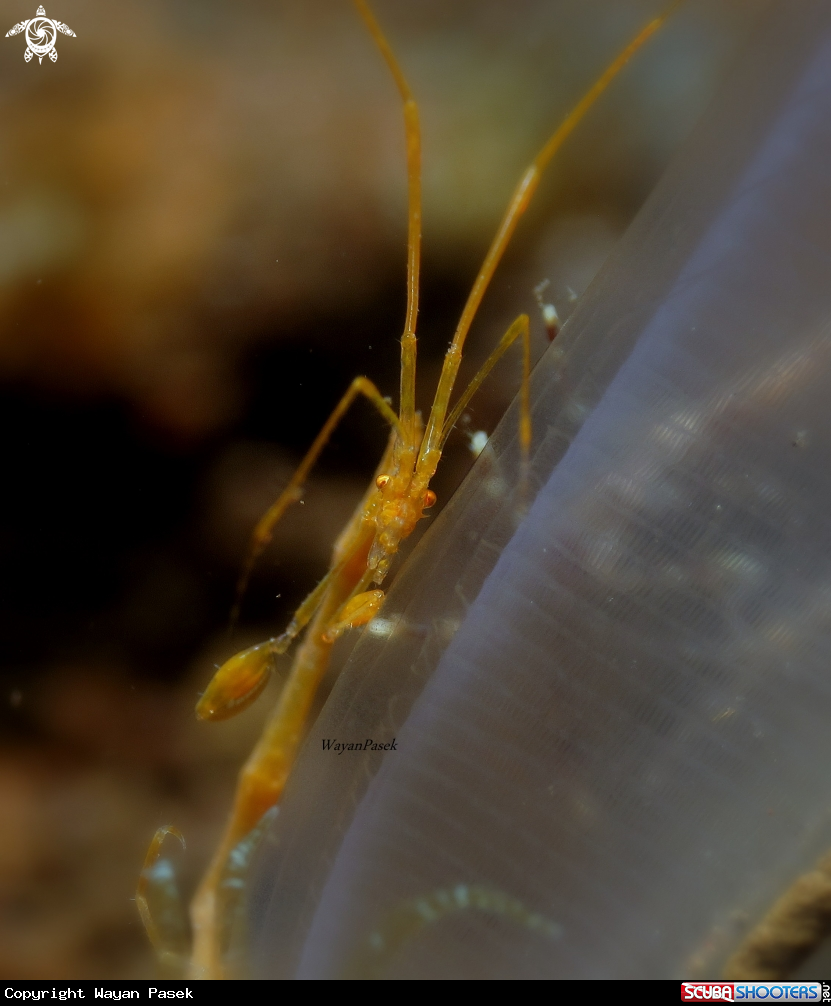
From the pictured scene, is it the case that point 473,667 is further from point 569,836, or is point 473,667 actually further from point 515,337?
point 515,337

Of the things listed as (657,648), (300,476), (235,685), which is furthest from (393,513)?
(657,648)

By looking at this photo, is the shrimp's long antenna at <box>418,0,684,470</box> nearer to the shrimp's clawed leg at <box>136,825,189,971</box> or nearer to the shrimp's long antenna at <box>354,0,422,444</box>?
the shrimp's long antenna at <box>354,0,422,444</box>

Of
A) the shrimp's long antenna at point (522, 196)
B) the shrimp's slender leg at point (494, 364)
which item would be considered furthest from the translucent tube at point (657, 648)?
the shrimp's long antenna at point (522, 196)

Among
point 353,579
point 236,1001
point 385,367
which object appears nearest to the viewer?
point 236,1001

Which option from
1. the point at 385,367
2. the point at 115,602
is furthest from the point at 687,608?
the point at 115,602

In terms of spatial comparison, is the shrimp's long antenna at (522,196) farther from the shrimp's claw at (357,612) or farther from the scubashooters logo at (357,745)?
the scubashooters logo at (357,745)

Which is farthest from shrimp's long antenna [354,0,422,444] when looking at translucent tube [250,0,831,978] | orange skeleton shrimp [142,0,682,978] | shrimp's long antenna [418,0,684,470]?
translucent tube [250,0,831,978]
